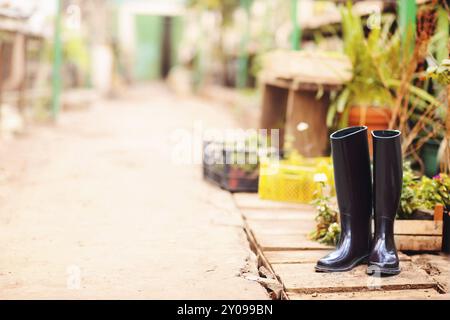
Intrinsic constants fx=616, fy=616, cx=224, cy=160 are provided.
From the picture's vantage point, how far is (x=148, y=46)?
18.6m

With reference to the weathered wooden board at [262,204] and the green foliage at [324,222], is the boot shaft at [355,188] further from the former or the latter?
the weathered wooden board at [262,204]

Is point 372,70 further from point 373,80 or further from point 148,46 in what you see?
point 148,46

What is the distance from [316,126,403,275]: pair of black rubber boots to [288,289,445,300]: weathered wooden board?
148 mm

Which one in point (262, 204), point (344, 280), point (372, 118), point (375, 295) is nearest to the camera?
point (375, 295)

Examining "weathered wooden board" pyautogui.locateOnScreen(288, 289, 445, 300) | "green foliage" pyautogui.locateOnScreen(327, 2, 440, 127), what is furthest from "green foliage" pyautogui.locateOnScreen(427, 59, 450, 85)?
"green foliage" pyautogui.locateOnScreen(327, 2, 440, 127)

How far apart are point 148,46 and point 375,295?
17.4 m

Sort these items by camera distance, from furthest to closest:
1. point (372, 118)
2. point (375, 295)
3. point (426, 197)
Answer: point (372, 118)
point (426, 197)
point (375, 295)

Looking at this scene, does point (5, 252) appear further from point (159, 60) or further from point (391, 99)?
point (159, 60)

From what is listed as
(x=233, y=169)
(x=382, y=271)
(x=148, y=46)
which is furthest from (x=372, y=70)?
(x=148, y=46)

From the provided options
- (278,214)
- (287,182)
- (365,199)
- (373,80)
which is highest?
(373,80)

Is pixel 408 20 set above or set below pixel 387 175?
above

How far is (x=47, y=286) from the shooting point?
1.87 metres

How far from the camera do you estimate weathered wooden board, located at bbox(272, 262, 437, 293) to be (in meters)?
1.93

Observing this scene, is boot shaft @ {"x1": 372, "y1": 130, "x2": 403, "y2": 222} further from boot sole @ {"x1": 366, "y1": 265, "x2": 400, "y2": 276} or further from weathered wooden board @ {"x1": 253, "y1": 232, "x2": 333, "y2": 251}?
weathered wooden board @ {"x1": 253, "y1": 232, "x2": 333, "y2": 251}
